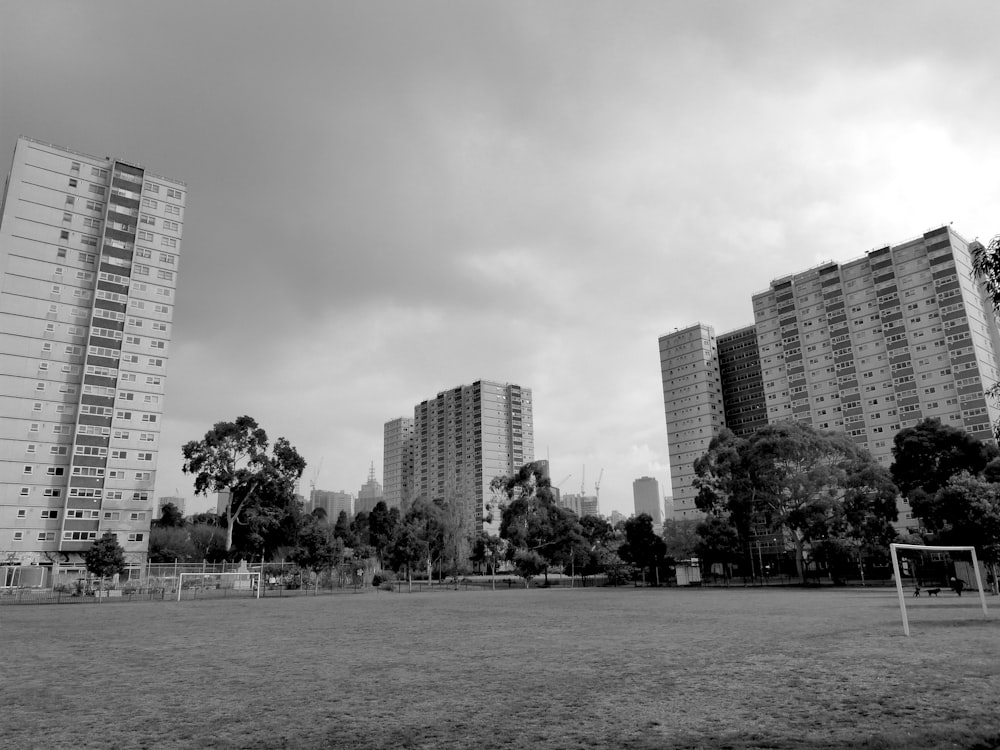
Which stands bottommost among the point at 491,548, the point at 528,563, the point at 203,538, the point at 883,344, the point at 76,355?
the point at 528,563

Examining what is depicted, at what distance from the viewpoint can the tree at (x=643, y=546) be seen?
3159 inches

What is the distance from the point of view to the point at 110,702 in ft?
39.1

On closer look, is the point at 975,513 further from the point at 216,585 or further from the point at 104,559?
the point at 104,559

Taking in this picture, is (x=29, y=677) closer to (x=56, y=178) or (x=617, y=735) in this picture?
(x=617, y=735)

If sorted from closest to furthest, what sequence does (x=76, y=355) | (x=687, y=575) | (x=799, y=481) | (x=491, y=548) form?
(x=799, y=481)
(x=687, y=575)
(x=76, y=355)
(x=491, y=548)

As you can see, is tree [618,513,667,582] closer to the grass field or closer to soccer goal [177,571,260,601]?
soccer goal [177,571,260,601]

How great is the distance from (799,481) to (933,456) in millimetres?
17522

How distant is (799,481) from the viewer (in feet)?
221

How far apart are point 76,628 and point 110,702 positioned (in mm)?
20011

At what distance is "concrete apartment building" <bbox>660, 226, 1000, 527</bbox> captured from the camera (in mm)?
113625

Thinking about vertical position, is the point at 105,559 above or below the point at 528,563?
above

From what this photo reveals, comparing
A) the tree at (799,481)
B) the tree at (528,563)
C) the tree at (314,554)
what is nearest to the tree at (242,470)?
the tree at (314,554)

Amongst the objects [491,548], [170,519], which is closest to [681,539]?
[491,548]

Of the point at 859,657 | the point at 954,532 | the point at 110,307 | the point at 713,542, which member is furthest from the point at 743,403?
the point at 859,657
